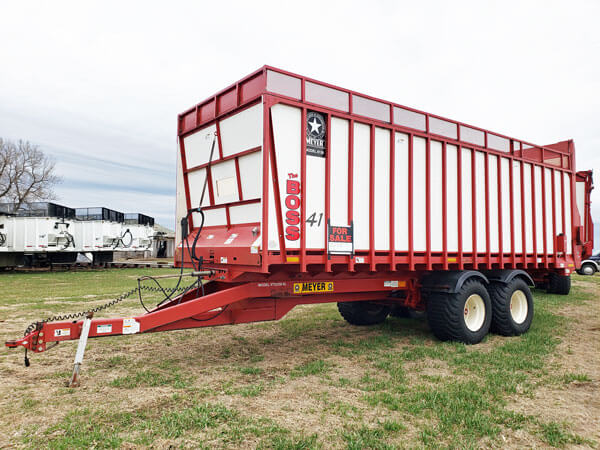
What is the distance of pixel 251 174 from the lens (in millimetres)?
5422

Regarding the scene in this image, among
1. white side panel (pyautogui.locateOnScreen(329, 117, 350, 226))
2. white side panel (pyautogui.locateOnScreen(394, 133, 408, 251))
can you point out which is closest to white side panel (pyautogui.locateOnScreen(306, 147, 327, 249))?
white side panel (pyautogui.locateOnScreen(329, 117, 350, 226))

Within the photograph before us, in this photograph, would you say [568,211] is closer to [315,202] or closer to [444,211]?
[444,211]

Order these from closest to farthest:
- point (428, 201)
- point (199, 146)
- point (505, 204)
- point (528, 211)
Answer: point (199, 146), point (428, 201), point (505, 204), point (528, 211)

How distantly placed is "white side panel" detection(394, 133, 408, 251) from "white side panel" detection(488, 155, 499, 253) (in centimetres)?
208

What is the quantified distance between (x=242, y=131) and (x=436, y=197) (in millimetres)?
3214

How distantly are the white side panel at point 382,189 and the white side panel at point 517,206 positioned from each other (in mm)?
3176

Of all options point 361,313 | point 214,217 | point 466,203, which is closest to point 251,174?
point 214,217

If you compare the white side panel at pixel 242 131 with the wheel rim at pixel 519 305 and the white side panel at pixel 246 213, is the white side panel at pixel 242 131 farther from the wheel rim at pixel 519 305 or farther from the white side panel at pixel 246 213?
the wheel rim at pixel 519 305

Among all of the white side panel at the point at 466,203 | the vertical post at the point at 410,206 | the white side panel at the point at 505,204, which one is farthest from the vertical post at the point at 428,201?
the white side panel at the point at 505,204

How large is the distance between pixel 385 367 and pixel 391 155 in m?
2.92

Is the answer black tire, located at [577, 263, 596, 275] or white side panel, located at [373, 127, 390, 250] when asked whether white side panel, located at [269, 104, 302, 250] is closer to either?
white side panel, located at [373, 127, 390, 250]

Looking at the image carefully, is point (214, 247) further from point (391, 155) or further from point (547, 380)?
point (547, 380)

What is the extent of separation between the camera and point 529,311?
25.3 ft

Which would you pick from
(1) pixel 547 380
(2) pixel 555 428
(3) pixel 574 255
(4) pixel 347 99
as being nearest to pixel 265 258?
(4) pixel 347 99
